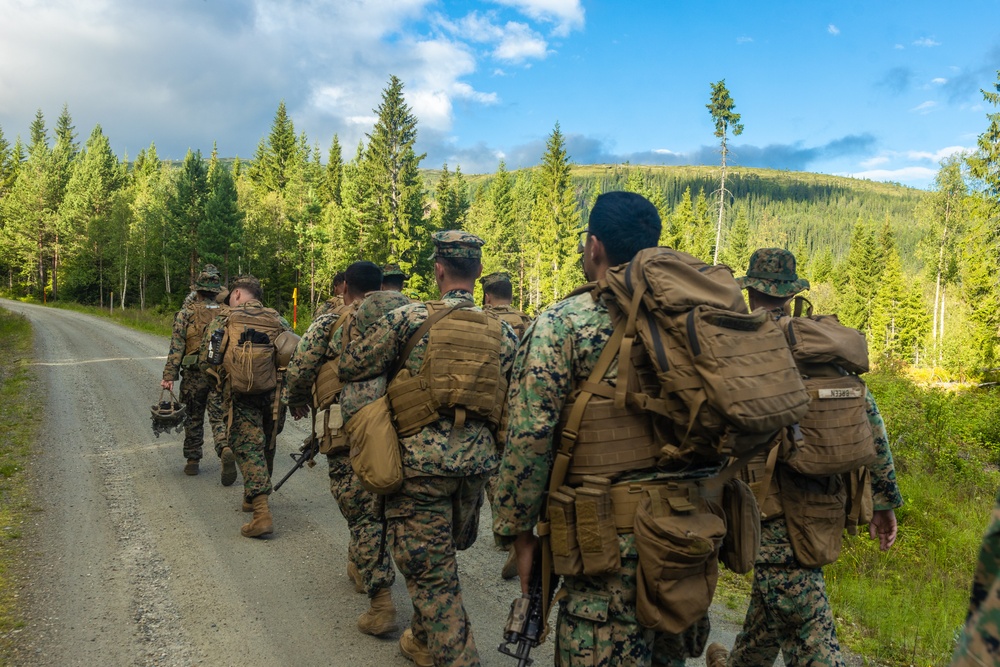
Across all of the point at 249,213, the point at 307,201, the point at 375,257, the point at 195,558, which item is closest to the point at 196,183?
the point at 249,213

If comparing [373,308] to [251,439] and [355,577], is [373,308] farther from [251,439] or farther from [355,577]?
[251,439]

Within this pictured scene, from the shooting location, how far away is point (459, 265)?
4039mm

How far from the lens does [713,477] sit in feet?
7.86

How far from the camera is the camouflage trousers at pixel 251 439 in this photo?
6434 millimetres

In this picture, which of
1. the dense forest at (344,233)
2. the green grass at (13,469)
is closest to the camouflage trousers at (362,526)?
the green grass at (13,469)

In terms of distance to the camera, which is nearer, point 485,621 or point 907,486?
point 485,621

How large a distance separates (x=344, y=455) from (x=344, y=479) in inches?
7.1

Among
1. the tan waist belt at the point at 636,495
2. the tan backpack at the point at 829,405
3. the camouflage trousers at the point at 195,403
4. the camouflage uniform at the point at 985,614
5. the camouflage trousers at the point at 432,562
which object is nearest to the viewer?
the camouflage uniform at the point at 985,614

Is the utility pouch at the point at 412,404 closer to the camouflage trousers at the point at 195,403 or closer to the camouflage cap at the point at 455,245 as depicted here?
the camouflage cap at the point at 455,245

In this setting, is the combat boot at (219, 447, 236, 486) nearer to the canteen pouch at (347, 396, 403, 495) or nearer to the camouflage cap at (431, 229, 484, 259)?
the canteen pouch at (347, 396, 403, 495)

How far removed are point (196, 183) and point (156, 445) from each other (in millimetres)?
44144

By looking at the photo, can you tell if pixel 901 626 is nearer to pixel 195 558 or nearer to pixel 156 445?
pixel 195 558

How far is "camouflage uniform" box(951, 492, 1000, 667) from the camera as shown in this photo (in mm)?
937

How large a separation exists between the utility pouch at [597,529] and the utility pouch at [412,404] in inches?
60.8
